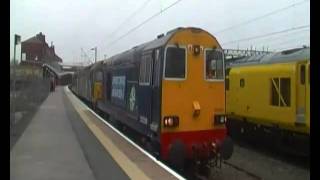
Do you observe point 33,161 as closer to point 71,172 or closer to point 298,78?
point 71,172

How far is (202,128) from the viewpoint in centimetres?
1313

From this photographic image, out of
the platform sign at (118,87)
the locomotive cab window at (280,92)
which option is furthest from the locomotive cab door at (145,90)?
the locomotive cab window at (280,92)

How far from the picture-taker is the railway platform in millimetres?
10273

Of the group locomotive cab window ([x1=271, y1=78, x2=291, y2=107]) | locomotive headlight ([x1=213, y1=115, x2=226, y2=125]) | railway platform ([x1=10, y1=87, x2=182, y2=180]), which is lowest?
railway platform ([x1=10, y1=87, x2=182, y2=180])

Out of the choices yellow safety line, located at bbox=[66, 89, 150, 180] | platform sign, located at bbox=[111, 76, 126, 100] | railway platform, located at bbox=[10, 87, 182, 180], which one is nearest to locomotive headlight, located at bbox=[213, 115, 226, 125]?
railway platform, located at bbox=[10, 87, 182, 180]

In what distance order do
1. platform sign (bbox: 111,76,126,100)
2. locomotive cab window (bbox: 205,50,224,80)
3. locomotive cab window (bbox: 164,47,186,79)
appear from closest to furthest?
locomotive cab window (bbox: 164,47,186,79) < locomotive cab window (bbox: 205,50,224,80) < platform sign (bbox: 111,76,126,100)

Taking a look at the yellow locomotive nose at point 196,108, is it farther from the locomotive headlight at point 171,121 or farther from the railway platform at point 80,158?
the railway platform at point 80,158

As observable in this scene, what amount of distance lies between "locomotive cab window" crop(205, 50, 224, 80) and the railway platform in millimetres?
2522

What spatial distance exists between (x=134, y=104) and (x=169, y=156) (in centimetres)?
346

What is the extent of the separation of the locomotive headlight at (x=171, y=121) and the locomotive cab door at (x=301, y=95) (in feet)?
14.1

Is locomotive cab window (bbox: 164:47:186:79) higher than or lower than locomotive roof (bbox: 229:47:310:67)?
lower

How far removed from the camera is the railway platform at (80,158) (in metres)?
10.3

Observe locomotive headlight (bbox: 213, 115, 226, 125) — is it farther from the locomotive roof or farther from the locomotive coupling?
the locomotive roof
